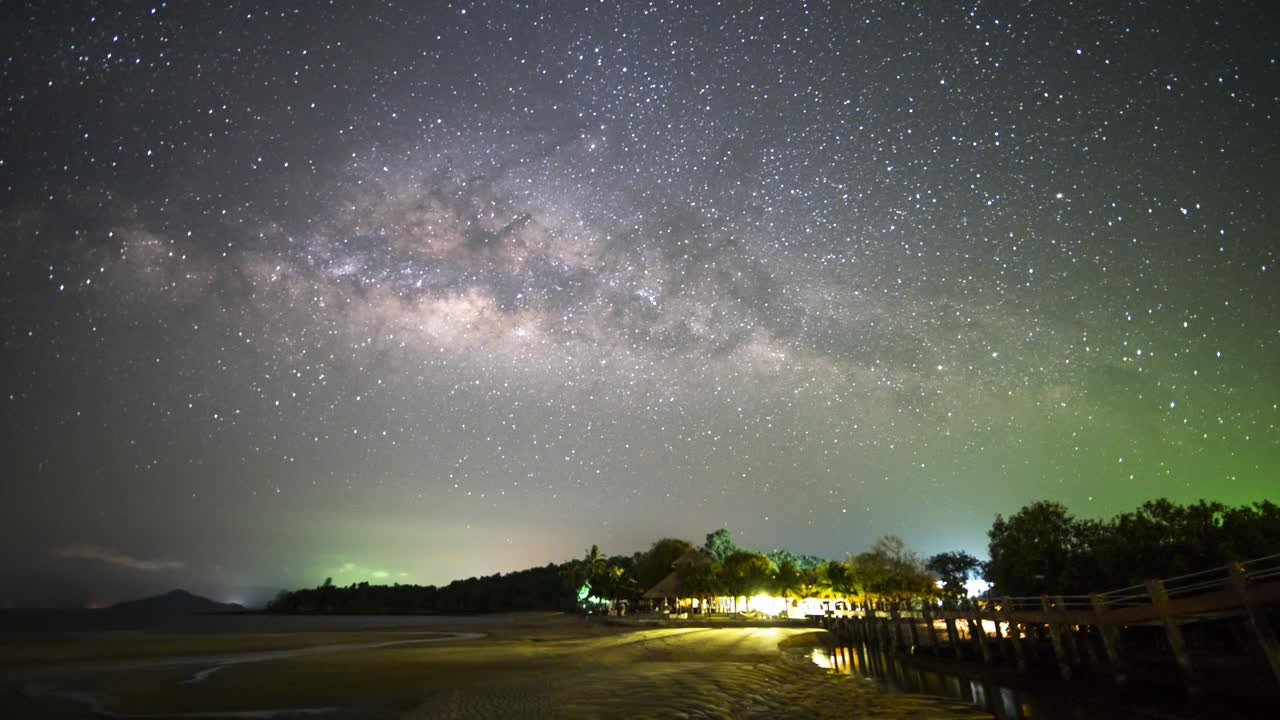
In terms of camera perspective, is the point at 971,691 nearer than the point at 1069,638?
Yes

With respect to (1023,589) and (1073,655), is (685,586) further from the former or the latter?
(1073,655)

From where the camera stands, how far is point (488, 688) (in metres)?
18.0

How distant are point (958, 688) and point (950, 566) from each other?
91617 mm

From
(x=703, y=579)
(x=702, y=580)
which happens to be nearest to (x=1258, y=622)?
(x=703, y=579)

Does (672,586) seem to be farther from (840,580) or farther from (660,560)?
(840,580)

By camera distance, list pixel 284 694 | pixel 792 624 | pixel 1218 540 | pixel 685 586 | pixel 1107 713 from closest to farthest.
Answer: pixel 1107 713
pixel 284 694
pixel 1218 540
pixel 792 624
pixel 685 586

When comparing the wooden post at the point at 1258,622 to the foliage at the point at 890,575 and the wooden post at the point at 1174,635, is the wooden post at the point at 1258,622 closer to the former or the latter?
the wooden post at the point at 1174,635

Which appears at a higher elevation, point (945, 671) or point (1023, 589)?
point (1023, 589)

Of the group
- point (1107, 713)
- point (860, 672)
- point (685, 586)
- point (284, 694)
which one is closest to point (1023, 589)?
Answer: point (860, 672)

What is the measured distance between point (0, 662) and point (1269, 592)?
162 feet

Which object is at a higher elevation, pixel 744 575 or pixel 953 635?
pixel 744 575

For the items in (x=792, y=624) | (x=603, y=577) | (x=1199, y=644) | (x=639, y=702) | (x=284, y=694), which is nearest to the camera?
(x=639, y=702)

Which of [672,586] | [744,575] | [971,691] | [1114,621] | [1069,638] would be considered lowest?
[971,691]

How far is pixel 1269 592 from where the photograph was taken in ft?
47.0
